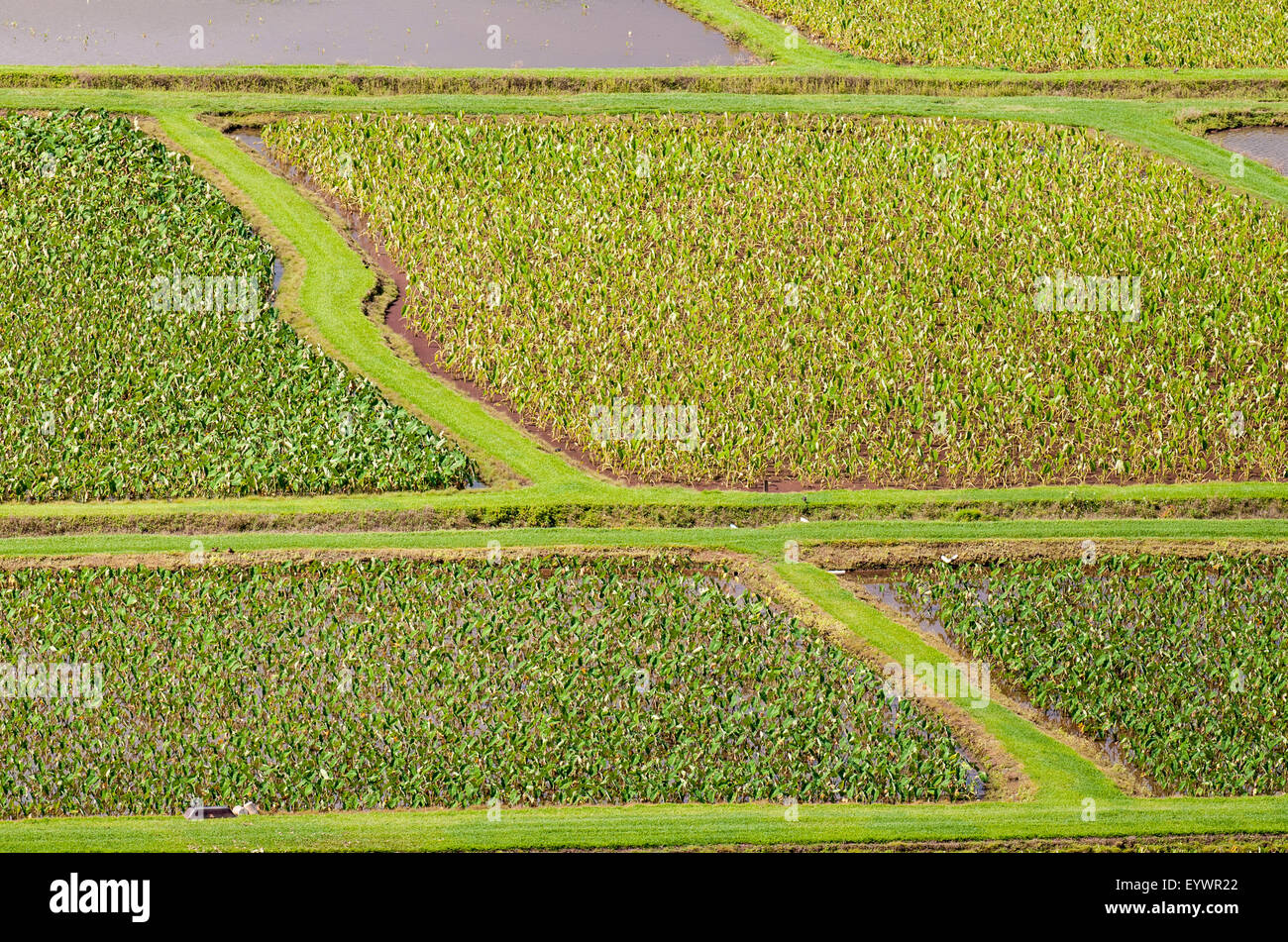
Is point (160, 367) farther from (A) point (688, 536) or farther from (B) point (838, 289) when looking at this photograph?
(B) point (838, 289)

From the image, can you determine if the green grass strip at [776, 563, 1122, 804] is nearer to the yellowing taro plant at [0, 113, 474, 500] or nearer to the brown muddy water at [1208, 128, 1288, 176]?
the yellowing taro plant at [0, 113, 474, 500]

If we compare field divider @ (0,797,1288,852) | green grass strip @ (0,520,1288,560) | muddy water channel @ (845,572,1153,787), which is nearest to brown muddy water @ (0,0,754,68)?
green grass strip @ (0,520,1288,560)

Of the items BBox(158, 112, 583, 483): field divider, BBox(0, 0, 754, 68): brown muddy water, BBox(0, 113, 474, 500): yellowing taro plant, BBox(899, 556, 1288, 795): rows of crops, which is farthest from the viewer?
BBox(0, 0, 754, 68): brown muddy water

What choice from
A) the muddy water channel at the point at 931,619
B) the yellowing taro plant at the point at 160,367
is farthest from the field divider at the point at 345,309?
the muddy water channel at the point at 931,619

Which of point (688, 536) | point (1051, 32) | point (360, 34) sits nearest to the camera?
point (688, 536)

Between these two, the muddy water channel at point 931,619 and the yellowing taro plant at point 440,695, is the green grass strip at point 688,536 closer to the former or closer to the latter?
the yellowing taro plant at point 440,695

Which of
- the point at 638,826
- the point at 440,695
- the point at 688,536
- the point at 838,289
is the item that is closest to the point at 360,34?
the point at 838,289
